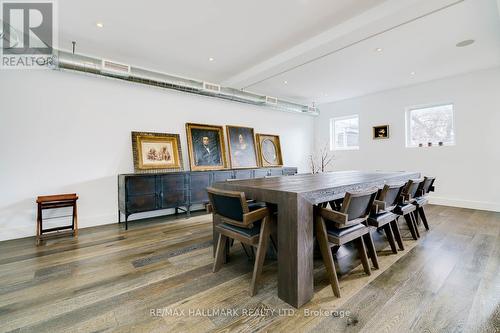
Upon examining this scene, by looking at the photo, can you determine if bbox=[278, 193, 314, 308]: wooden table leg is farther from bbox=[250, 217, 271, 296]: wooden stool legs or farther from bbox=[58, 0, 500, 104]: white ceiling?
bbox=[58, 0, 500, 104]: white ceiling

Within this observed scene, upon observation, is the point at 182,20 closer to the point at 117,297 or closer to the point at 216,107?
the point at 216,107

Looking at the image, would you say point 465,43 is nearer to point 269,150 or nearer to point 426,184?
point 426,184

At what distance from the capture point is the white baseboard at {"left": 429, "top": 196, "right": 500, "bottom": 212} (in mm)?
4363

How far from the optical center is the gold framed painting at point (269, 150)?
19.2 feet

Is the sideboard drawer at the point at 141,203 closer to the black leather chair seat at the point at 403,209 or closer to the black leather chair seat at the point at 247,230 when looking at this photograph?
the black leather chair seat at the point at 247,230

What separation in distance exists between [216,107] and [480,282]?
4.97 m

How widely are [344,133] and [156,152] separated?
5524 mm

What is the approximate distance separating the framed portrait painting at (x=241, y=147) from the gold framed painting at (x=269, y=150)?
28cm

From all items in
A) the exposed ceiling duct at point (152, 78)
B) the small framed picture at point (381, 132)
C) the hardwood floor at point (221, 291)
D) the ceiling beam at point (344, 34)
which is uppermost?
the ceiling beam at point (344, 34)

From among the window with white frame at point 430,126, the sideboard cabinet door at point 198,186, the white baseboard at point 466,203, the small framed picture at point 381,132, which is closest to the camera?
the sideboard cabinet door at point 198,186

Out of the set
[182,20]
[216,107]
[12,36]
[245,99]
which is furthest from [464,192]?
[12,36]

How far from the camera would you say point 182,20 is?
273cm

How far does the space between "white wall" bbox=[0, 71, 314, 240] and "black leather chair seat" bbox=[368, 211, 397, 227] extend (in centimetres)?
361

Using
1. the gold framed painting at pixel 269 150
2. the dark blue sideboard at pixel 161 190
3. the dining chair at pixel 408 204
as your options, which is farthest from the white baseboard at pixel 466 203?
the dark blue sideboard at pixel 161 190
